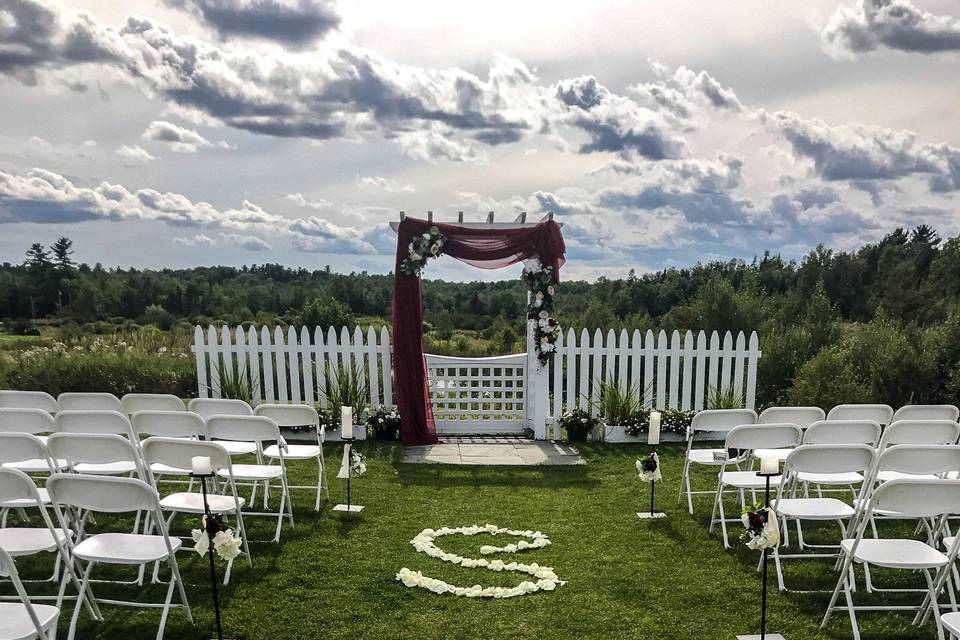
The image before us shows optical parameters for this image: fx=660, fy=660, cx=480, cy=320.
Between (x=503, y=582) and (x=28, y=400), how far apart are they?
159 inches

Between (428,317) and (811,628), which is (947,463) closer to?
(811,628)

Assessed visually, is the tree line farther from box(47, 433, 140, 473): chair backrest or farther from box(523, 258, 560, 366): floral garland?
box(47, 433, 140, 473): chair backrest

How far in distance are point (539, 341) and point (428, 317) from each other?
3010mm

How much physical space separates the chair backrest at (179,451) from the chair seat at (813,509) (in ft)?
9.92

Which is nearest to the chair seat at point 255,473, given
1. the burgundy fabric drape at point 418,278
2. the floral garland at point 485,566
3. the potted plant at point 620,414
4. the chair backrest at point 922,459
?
the floral garland at point 485,566

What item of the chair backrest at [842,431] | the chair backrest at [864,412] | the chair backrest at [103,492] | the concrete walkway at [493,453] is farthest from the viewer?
the concrete walkway at [493,453]

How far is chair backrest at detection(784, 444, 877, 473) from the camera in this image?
340 cm

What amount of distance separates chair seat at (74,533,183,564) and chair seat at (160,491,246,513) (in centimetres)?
47

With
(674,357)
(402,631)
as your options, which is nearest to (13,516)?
(402,631)

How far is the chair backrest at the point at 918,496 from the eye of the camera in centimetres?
288

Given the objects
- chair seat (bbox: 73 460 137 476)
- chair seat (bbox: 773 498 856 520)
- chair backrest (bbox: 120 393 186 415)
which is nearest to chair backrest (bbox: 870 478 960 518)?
chair seat (bbox: 773 498 856 520)

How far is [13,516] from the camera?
495 cm

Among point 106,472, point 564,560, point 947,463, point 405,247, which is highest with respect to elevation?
point 405,247

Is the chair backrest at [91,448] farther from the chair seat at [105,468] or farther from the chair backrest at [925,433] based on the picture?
the chair backrest at [925,433]
